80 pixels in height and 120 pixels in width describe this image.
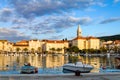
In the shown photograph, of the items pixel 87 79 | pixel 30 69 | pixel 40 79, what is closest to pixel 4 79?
pixel 40 79

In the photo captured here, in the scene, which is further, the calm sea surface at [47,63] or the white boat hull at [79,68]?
the calm sea surface at [47,63]

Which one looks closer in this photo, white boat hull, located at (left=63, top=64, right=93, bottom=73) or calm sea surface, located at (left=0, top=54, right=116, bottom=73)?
white boat hull, located at (left=63, top=64, right=93, bottom=73)

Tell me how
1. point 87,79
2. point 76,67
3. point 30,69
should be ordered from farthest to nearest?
point 76,67, point 30,69, point 87,79

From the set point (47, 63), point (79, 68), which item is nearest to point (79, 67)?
point (79, 68)

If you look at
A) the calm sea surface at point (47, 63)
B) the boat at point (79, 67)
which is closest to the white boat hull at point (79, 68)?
the boat at point (79, 67)

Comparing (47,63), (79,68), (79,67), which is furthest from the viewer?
(47,63)

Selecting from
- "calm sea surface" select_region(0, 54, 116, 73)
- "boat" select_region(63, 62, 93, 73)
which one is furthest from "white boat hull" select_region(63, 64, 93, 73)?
"calm sea surface" select_region(0, 54, 116, 73)

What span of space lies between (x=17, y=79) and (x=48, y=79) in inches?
71.8

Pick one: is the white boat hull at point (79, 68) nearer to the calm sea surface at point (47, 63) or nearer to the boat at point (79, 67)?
the boat at point (79, 67)

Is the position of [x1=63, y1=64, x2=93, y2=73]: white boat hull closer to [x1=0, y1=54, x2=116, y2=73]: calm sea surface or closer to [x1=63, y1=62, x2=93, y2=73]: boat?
[x1=63, y1=62, x2=93, y2=73]: boat

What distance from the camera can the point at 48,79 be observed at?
692 inches

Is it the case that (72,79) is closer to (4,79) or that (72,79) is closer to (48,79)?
(48,79)

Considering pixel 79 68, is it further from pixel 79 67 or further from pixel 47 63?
pixel 47 63

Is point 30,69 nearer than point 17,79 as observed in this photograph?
No
